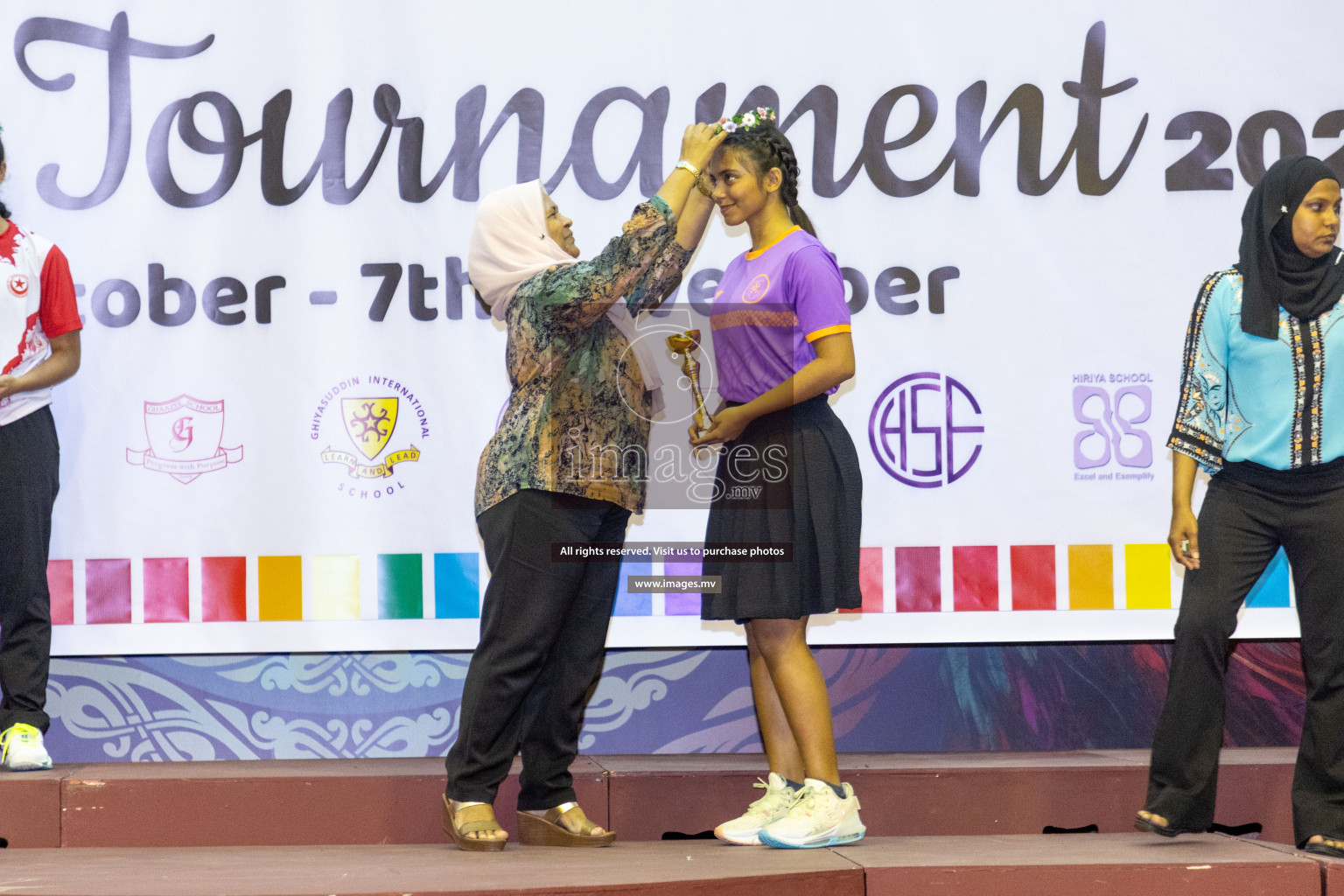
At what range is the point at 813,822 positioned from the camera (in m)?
2.45

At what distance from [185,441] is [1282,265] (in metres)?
2.85

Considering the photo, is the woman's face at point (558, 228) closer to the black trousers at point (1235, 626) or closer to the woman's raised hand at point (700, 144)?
the woman's raised hand at point (700, 144)

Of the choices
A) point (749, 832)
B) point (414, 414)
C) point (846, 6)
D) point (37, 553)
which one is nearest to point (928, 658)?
point (749, 832)

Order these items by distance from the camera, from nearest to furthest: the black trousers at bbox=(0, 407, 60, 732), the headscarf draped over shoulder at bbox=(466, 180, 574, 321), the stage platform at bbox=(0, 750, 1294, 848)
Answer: the headscarf draped over shoulder at bbox=(466, 180, 574, 321), the stage platform at bbox=(0, 750, 1294, 848), the black trousers at bbox=(0, 407, 60, 732)

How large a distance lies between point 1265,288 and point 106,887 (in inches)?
101

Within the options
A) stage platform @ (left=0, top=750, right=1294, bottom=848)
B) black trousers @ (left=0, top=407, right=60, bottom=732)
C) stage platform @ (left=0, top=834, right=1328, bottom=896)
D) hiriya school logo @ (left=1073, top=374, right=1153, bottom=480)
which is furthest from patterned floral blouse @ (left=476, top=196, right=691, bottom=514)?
hiriya school logo @ (left=1073, top=374, right=1153, bottom=480)

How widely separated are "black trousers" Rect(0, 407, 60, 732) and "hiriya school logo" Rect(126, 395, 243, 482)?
0.36 metres

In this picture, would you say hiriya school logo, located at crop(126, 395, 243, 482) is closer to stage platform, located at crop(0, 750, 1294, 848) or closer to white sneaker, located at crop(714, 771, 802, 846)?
stage platform, located at crop(0, 750, 1294, 848)

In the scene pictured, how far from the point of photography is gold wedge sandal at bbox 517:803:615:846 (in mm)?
2615

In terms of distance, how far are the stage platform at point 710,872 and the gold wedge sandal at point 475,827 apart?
0.10ft

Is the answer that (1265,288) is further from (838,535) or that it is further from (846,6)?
(846,6)

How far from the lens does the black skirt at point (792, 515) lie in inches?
98.0

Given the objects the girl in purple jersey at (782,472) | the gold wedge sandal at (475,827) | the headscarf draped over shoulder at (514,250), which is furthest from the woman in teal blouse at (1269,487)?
the gold wedge sandal at (475,827)

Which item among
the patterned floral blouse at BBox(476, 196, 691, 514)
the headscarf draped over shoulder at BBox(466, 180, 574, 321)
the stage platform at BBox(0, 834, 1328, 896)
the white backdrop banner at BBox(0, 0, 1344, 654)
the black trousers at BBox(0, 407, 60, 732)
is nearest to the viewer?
the stage platform at BBox(0, 834, 1328, 896)
